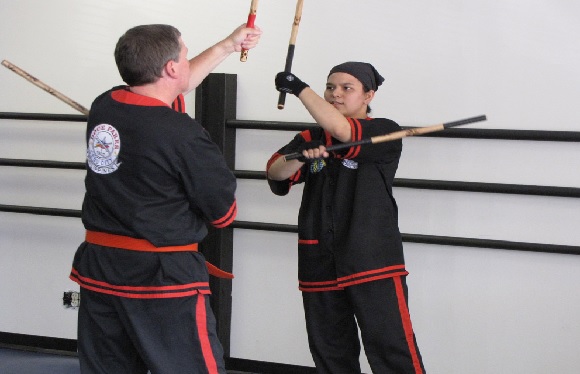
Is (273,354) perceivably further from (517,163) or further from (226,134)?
(517,163)

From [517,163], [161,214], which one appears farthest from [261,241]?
[161,214]

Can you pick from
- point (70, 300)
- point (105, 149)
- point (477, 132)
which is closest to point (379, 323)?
point (477, 132)

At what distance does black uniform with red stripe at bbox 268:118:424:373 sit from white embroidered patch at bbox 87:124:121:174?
2.79 ft

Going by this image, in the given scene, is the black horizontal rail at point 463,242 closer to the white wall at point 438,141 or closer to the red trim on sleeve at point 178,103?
the white wall at point 438,141

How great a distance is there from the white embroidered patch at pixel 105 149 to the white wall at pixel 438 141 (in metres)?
A: 1.48

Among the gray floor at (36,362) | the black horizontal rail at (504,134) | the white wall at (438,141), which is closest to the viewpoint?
the black horizontal rail at (504,134)

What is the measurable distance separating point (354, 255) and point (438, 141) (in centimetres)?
84

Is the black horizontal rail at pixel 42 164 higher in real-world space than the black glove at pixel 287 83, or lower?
lower

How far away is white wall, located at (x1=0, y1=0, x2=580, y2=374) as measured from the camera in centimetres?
343

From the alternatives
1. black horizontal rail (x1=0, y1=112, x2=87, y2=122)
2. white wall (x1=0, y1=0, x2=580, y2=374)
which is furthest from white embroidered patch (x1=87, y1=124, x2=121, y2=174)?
black horizontal rail (x1=0, y1=112, x2=87, y2=122)

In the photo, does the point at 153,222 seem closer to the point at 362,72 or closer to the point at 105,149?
the point at 105,149

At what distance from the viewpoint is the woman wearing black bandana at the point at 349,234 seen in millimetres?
2930

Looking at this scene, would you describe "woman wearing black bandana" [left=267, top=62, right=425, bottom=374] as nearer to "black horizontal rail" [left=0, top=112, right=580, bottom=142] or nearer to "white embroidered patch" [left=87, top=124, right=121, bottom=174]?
"black horizontal rail" [left=0, top=112, right=580, bottom=142]

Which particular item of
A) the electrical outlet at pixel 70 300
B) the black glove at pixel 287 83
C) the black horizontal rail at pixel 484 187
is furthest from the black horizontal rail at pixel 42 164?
the black glove at pixel 287 83
